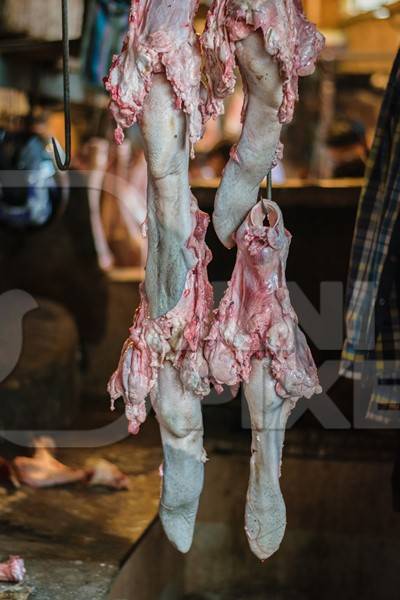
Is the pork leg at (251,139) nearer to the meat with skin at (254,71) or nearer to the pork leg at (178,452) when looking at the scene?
the meat with skin at (254,71)

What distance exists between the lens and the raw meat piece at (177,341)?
2273mm

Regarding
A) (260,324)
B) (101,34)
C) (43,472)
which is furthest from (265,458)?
(101,34)

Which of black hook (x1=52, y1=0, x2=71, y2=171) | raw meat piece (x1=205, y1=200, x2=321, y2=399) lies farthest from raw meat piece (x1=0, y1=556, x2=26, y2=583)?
black hook (x1=52, y1=0, x2=71, y2=171)

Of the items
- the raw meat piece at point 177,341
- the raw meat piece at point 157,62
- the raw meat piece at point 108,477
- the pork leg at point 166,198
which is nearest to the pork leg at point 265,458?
the raw meat piece at point 177,341

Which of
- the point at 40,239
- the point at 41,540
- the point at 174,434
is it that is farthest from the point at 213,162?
the point at 174,434

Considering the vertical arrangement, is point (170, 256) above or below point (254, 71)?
below

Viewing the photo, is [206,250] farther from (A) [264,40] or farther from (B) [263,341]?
(A) [264,40]

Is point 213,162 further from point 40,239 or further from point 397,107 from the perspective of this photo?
point 397,107

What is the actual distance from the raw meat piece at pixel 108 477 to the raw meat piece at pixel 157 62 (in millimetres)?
2686

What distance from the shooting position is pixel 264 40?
6.54 ft

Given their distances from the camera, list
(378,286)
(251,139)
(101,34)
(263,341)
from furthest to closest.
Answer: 1. (101,34)
2. (378,286)
3. (263,341)
4. (251,139)

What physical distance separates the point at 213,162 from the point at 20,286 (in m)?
2.58

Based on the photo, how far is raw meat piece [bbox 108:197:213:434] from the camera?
2273 mm

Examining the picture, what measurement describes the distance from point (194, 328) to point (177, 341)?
0.18 ft
